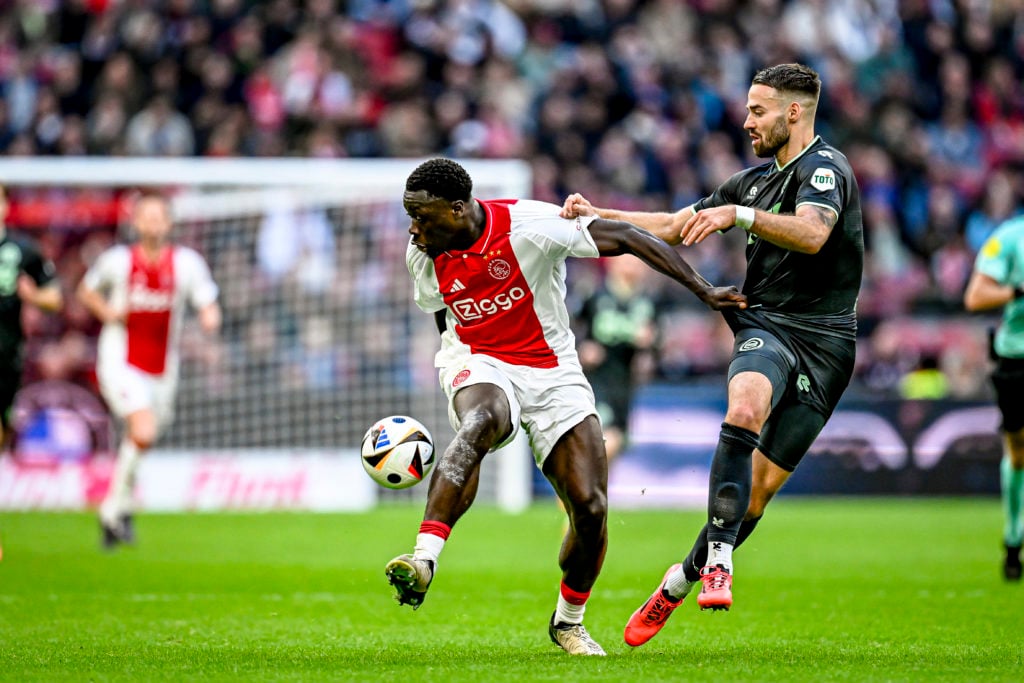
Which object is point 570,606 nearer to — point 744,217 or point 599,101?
point 744,217

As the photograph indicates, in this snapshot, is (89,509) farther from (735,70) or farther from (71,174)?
(735,70)

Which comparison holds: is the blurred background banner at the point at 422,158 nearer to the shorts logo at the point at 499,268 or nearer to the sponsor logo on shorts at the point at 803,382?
the sponsor logo on shorts at the point at 803,382

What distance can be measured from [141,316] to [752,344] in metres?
7.22

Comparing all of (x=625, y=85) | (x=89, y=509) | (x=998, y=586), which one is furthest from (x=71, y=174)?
(x=998, y=586)

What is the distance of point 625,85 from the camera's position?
21359mm

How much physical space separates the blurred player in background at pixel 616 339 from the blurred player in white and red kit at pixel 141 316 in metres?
3.51

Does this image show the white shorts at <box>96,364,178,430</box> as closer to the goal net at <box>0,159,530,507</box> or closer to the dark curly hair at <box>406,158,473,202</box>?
the goal net at <box>0,159,530,507</box>

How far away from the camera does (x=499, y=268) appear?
6.52m

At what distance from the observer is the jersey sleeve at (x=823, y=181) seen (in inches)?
257

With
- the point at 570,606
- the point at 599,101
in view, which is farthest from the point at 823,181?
the point at 599,101

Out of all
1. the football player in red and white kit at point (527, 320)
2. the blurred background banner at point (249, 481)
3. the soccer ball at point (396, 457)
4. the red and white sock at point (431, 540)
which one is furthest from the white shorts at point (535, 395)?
the blurred background banner at point (249, 481)

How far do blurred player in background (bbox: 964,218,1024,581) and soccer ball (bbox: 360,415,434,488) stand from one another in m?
5.00

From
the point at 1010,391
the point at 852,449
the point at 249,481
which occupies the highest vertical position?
the point at 1010,391

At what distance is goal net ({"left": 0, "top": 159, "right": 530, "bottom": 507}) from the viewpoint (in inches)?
642
